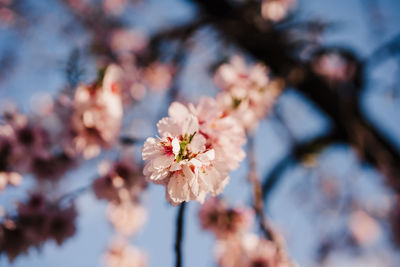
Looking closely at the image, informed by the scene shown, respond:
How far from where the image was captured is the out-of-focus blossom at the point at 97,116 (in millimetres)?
1104

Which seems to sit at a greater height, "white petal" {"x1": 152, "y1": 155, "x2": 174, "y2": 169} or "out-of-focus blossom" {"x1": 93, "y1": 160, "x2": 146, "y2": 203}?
"out-of-focus blossom" {"x1": 93, "y1": 160, "x2": 146, "y2": 203}

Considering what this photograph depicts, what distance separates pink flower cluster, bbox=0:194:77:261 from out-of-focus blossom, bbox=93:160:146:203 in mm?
240

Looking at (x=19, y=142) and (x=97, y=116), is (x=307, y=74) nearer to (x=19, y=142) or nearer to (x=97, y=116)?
(x=97, y=116)

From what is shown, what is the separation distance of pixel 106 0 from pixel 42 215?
449 centimetres

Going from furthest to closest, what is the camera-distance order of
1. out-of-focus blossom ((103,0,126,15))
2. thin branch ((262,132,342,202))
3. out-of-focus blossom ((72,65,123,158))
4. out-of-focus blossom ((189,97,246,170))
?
out-of-focus blossom ((103,0,126,15)) < thin branch ((262,132,342,202)) < out-of-focus blossom ((72,65,123,158)) < out-of-focus blossom ((189,97,246,170))

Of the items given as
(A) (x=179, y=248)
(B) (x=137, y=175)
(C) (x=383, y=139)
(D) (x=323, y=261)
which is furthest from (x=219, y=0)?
(D) (x=323, y=261)

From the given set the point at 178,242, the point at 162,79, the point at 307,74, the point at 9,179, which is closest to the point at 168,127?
the point at 178,242

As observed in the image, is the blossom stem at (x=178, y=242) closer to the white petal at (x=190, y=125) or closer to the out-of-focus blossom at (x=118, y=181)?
the white petal at (x=190, y=125)

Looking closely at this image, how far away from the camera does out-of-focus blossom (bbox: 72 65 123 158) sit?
1.10 meters

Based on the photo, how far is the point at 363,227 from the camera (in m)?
4.96

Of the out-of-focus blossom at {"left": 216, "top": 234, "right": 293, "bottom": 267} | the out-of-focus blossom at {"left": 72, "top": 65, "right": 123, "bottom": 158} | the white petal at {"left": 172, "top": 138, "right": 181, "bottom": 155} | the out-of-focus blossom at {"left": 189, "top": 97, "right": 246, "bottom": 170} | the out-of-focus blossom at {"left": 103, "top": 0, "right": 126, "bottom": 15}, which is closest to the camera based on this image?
the white petal at {"left": 172, "top": 138, "right": 181, "bottom": 155}

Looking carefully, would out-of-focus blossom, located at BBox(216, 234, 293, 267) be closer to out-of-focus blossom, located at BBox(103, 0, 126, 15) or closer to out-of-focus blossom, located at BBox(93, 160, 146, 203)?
out-of-focus blossom, located at BBox(93, 160, 146, 203)

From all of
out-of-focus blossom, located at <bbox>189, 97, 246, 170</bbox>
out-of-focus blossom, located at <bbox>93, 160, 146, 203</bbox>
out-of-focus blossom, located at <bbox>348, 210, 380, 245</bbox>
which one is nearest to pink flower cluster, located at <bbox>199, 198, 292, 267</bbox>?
out-of-focus blossom, located at <bbox>93, 160, 146, 203</bbox>

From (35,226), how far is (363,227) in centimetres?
Answer: 566
